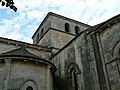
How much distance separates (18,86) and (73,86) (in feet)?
12.4

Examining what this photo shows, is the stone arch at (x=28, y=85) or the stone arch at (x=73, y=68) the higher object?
the stone arch at (x=73, y=68)

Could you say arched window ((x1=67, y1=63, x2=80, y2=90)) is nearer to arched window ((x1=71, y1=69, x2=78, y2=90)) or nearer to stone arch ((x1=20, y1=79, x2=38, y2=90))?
arched window ((x1=71, y1=69, x2=78, y2=90))

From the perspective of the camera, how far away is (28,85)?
9.73 m

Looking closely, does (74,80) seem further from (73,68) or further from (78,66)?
(78,66)

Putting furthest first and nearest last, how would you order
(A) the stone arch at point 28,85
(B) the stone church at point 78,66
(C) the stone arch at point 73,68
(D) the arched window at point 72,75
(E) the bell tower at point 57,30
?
(E) the bell tower at point 57,30, (D) the arched window at point 72,75, (C) the stone arch at point 73,68, (A) the stone arch at point 28,85, (B) the stone church at point 78,66

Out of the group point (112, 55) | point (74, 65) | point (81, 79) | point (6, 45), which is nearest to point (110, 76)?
point (112, 55)

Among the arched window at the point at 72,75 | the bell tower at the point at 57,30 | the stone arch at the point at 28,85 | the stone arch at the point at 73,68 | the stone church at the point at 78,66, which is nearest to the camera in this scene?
the stone church at the point at 78,66

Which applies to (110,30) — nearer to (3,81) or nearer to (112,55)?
(112,55)

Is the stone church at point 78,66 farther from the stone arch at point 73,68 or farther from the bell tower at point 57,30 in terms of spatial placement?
the bell tower at point 57,30

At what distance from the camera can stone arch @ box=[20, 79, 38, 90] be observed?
9545 millimetres

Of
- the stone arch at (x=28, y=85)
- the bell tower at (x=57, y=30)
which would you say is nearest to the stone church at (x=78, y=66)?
the stone arch at (x=28, y=85)

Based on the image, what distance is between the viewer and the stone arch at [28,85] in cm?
954

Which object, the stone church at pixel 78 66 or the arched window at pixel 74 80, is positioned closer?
the stone church at pixel 78 66

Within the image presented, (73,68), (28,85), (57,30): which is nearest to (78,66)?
(73,68)
